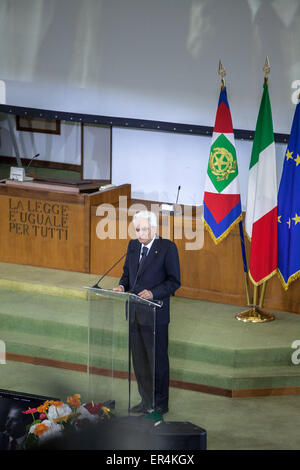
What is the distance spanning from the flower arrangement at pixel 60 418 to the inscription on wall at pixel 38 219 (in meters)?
3.72

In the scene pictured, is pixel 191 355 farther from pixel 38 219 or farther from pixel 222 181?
pixel 38 219

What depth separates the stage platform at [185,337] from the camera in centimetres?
653

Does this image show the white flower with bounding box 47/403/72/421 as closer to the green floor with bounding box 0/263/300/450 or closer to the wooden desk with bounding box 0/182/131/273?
the green floor with bounding box 0/263/300/450

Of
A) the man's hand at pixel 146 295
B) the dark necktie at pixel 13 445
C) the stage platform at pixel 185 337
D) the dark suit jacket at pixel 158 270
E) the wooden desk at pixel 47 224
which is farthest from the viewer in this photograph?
the wooden desk at pixel 47 224

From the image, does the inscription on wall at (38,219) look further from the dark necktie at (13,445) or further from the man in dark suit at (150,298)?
the dark necktie at (13,445)

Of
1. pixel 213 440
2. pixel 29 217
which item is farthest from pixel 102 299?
pixel 29 217

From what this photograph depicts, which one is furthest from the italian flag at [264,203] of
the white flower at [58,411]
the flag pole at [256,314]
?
the white flower at [58,411]

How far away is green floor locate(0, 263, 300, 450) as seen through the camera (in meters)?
5.73

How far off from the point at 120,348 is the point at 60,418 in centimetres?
82

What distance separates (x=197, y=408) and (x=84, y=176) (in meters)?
4.75

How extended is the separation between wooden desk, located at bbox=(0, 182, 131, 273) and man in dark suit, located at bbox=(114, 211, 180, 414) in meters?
2.48

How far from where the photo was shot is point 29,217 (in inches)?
330

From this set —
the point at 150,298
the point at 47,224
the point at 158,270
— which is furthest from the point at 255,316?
the point at 47,224
